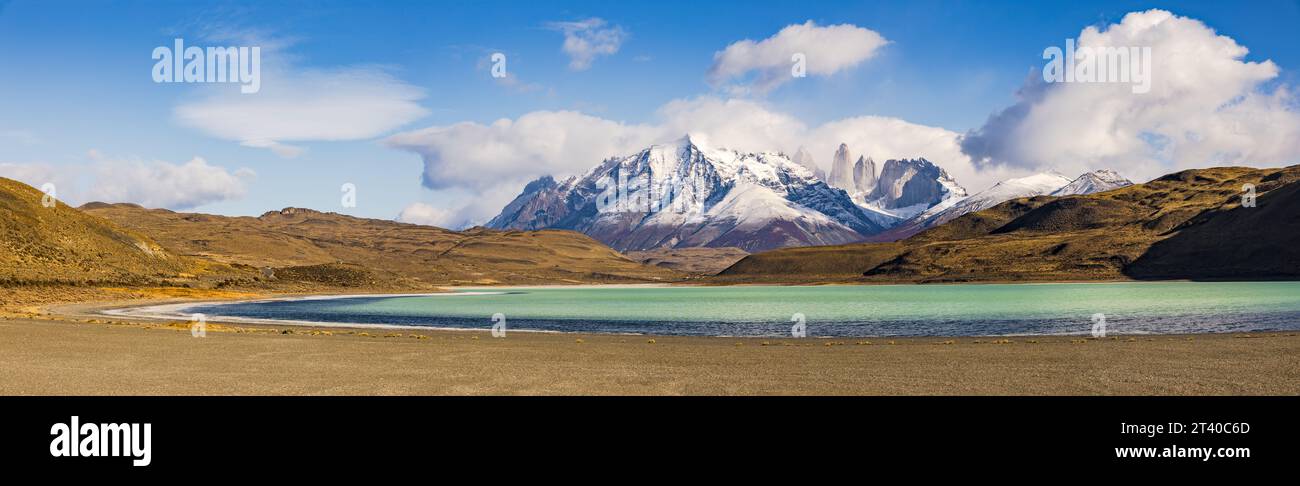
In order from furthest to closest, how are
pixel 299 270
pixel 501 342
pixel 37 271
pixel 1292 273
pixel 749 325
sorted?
pixel 299 270, pixel 1292 273, pixel 37 271, pixel 749 325, pixel 501 342

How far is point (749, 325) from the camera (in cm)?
6262

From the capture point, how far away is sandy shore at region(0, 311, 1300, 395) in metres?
21.8

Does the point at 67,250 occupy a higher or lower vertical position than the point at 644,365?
higher

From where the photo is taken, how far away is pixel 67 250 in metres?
128

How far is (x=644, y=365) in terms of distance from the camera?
29.3 m

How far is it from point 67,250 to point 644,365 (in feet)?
441

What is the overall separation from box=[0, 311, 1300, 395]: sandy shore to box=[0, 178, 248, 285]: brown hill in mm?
85468

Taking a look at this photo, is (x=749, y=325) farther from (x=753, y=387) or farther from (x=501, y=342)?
(x=753, y=387)

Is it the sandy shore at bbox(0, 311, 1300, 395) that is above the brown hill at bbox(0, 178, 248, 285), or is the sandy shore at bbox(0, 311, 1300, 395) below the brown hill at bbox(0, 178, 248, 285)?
below

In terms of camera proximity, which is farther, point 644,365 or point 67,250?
point 67,250

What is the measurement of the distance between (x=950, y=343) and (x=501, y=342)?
22075 millimetres
